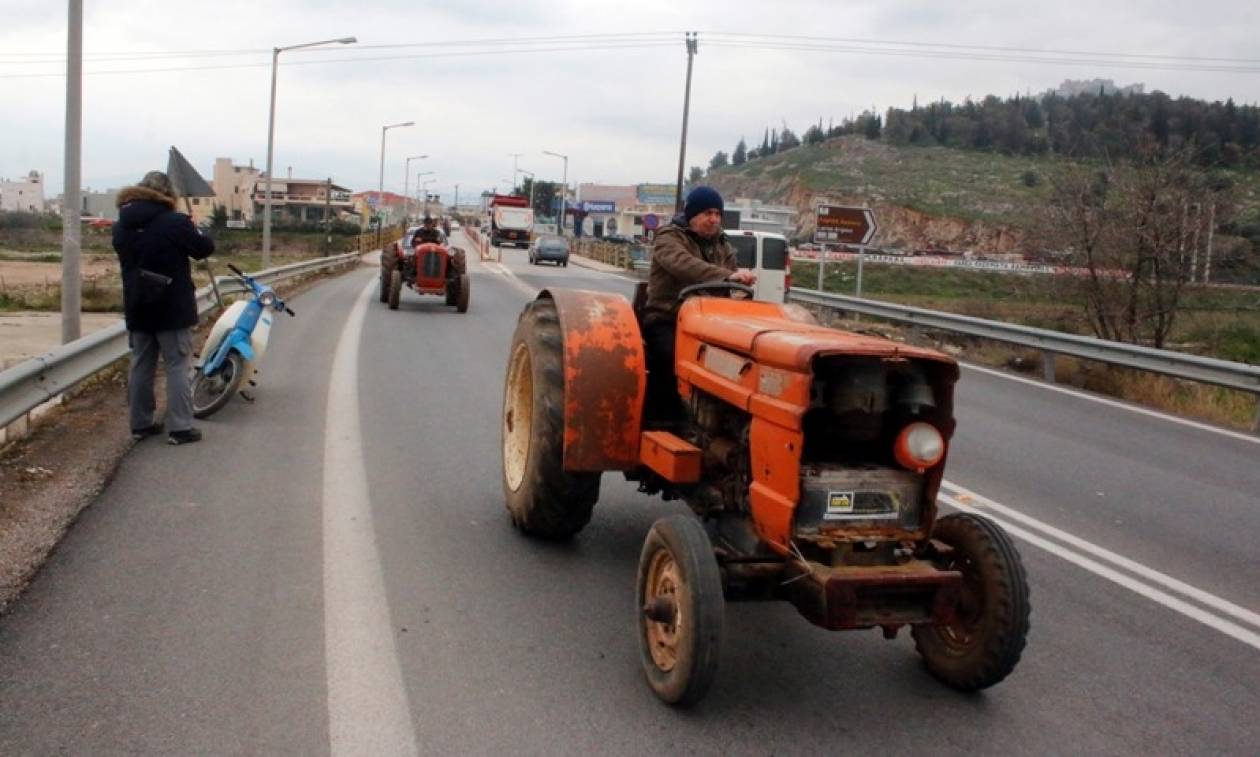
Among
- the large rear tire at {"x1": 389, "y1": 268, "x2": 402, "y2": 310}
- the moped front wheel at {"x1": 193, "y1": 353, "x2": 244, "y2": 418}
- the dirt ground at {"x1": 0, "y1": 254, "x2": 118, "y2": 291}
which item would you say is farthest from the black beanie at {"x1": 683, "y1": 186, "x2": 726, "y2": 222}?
the dirt ground at {"x1": 0, "y1": 254, "x2": 118, "y2": 291}

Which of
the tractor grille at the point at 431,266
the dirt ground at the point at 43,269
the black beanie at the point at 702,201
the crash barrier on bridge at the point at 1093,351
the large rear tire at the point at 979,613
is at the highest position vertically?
the black beanie at the point at 702,201

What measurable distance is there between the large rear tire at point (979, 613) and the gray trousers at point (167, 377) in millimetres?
5821

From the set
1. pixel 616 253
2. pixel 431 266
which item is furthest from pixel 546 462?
pixel 616 253

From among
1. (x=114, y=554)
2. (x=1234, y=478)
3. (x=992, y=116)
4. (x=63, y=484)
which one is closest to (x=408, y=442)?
(x=63, y=484)

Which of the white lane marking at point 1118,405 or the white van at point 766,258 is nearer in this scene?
the white lane marking at point 1118,405

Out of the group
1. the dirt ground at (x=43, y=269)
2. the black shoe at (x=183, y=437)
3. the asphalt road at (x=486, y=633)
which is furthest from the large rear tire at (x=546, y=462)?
the dirt ground at (x=43, y=269)

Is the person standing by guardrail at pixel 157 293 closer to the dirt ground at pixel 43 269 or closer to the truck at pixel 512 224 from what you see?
the dirt ground at pixel 43 269

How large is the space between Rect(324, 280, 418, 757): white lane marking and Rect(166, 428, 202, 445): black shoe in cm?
95

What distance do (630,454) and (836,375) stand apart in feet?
5.25

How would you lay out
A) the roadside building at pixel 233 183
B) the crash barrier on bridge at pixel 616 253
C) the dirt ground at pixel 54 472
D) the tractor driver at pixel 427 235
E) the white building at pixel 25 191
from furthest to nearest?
1. the white building at pixel 25 191
2. the roadside building at pixel 233 183
3. the crash barrier on bridge at pixel 616 253
4. the tractor driver at pixel 427 235
5. the dirt ground at pixel 54 472

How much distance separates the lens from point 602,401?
546 cm

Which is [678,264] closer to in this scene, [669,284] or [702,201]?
[669,284]

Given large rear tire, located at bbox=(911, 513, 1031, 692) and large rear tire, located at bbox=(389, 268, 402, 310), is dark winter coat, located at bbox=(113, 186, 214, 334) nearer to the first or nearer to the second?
large rear tire, located at bbox=(911, 513, 1031, 692)

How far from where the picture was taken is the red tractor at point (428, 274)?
2167 cm
